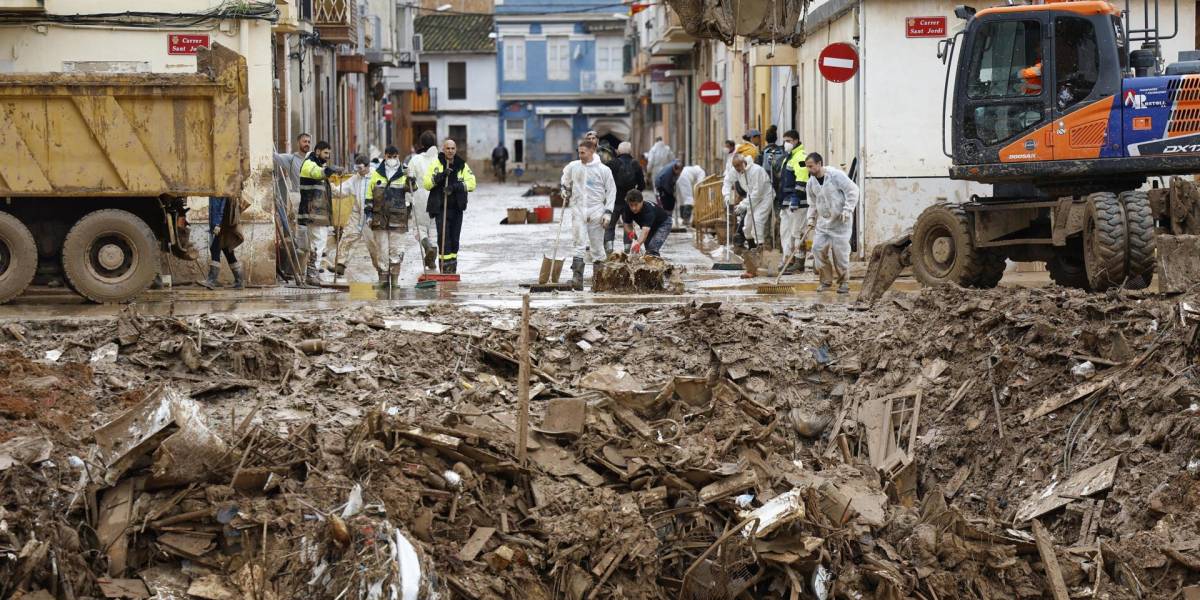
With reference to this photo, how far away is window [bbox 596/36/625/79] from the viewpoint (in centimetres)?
6900

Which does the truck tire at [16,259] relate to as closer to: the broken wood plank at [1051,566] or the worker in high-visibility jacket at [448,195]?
the worker in high-visibility jacket at [448,195]

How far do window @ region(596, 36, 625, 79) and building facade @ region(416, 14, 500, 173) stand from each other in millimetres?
4994

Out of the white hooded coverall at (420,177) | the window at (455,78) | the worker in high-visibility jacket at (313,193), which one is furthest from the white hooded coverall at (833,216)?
the window at (455,78)

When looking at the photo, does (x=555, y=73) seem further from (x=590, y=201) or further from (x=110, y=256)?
(x=110, y=256)

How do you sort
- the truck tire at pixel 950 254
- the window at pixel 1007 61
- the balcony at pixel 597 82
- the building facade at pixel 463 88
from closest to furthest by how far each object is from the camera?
the window at pixel 1007 61
the truck tire at pixel 950 254
the balcony at pixel 597 82
the building facade at pixel 463 88

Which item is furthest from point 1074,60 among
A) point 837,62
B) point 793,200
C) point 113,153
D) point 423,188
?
point 423,188

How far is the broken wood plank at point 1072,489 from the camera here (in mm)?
9062

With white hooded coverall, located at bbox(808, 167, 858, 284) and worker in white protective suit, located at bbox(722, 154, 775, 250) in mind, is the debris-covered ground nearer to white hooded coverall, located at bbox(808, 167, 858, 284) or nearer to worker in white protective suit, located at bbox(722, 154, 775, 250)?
white hooded coverall, located at bbox(808, 167, 858, 284)

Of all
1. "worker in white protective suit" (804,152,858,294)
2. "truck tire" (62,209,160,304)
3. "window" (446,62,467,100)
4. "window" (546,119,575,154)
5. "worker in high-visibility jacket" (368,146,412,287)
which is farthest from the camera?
"window" (446,62,467,100)

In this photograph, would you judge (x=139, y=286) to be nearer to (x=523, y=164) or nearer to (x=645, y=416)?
(x=645, y=416)

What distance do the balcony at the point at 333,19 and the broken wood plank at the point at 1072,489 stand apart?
2408cm

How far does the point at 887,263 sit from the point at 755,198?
5.49 meters

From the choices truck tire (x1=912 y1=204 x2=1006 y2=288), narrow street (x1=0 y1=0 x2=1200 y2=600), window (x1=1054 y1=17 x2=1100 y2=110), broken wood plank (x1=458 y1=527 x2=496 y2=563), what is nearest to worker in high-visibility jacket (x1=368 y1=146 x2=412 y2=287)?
narrow street (x1=0 y1=0 x2=1200 y2=600)

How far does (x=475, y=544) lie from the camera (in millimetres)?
8297
